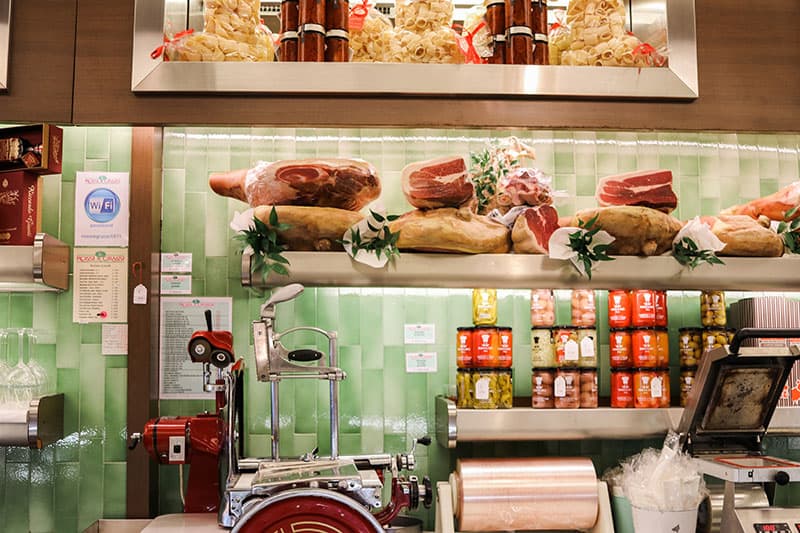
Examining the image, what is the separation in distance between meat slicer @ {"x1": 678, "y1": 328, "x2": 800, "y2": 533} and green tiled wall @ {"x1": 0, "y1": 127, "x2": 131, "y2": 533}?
1913mm

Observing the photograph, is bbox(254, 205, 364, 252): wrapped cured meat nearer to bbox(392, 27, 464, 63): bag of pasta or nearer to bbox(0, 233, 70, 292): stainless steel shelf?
bbox(392, 27, 464, 63): bag of pasta

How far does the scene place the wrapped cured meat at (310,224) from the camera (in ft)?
8.00

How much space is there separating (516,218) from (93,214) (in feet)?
4.84

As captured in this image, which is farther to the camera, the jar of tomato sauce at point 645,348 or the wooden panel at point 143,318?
the wooden panel at point 143,318

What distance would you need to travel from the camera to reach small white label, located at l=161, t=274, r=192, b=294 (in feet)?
9.61

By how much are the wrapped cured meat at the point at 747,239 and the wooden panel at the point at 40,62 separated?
79.3 inches

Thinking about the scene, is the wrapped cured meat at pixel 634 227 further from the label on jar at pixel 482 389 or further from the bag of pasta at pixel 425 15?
the bag of pasta at pixel 425 15

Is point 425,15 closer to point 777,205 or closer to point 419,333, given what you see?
point 419,333

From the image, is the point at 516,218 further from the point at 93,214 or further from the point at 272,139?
the point at 93,214

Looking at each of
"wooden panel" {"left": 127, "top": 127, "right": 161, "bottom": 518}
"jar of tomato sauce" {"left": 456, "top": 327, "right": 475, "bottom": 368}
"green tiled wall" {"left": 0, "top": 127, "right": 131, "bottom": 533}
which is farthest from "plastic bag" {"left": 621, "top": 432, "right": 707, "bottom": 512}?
"green tiled wall" {"left": 0, "top": 127, "right": 131, "bottom": 533}

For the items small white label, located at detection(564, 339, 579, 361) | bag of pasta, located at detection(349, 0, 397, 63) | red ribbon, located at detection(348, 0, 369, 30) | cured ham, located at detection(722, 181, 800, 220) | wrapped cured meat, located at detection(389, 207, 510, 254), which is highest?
red ribbon, located at detection(348, 0, 369, 30)

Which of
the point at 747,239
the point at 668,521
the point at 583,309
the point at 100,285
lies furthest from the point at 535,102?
the point at 100,285

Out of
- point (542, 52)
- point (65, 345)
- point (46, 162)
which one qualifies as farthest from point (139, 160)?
point (542, 52)

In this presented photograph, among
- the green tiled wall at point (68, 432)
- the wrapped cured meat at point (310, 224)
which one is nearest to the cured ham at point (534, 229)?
the wrapped cured meat at point (310, 224)
